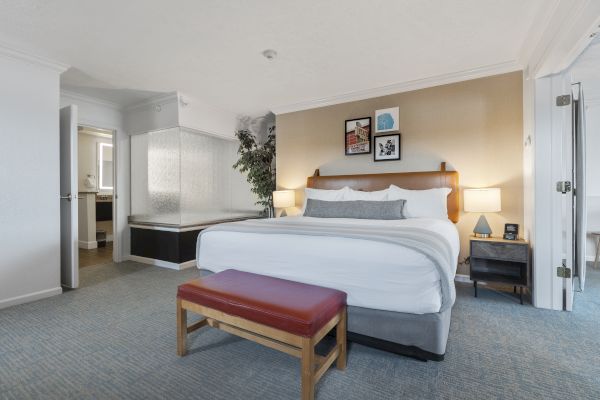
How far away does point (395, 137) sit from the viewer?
3785 mm

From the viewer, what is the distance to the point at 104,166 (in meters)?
6.38

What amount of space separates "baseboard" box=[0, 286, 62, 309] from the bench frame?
2.13 metres

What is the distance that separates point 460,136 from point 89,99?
5.03 meters

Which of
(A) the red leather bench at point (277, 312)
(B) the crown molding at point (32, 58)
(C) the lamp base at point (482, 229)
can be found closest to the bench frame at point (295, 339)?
(A) the red leather bench at point (277, 312)

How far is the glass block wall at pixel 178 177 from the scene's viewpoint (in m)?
4.25

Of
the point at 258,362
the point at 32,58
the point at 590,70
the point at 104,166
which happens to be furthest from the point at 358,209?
the point at 104,166

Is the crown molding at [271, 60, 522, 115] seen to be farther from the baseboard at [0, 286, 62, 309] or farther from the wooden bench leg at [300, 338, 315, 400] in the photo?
the baseboard at [0, 286, 62, 309]

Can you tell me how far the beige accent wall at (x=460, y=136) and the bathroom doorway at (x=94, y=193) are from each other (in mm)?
4307

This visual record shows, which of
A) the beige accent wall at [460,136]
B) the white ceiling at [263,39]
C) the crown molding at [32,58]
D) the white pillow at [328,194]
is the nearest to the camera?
the white ceiling at [263,39]

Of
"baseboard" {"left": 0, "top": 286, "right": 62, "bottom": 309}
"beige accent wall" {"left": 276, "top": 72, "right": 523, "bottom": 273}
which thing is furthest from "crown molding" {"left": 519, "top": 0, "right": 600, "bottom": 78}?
"baseboard" {"left": 0, "top": 286, "right": 62, "bottom": 309}

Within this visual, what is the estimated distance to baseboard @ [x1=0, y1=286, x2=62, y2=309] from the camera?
107 inches

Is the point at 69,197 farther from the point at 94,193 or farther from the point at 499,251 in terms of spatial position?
the point at 499,251

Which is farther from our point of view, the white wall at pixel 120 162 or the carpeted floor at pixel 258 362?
the white wall at pixel 120 162

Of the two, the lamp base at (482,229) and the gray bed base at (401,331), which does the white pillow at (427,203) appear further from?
the gray bed base at (401,331)
